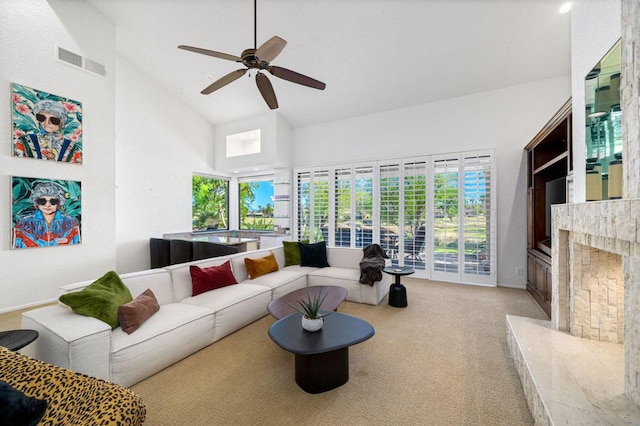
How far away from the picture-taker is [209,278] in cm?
295

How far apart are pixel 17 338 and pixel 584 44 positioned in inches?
185

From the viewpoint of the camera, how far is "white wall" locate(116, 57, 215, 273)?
16.1 feet

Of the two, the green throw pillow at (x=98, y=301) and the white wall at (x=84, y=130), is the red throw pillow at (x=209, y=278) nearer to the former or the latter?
the green throw pillow at (x=98, y=301)

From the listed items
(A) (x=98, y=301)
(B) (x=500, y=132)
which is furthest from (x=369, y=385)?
(B) (x=500, y=132)

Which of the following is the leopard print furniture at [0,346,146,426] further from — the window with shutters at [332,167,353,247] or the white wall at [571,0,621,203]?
the window with shutters at [332,167,353,247]

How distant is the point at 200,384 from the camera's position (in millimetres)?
1915

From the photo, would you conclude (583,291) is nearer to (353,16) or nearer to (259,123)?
(353,16)

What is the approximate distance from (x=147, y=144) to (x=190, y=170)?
106 cm

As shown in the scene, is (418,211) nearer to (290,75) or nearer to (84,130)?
(290,75)

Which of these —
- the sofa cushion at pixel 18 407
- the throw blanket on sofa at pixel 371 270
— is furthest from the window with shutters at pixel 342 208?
the sofa cushion at pixel 18 407

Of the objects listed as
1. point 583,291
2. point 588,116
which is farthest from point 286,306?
point 588,116

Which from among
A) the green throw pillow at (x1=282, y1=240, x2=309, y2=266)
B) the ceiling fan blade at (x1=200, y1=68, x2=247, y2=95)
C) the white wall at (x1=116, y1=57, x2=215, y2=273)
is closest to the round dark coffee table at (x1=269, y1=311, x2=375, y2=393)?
the green throw pillow at (x1=282, y1=240, x2=309, y2=266)

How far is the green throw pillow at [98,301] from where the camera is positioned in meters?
1.89

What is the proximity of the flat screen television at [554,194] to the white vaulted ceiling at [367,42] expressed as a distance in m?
1.80
